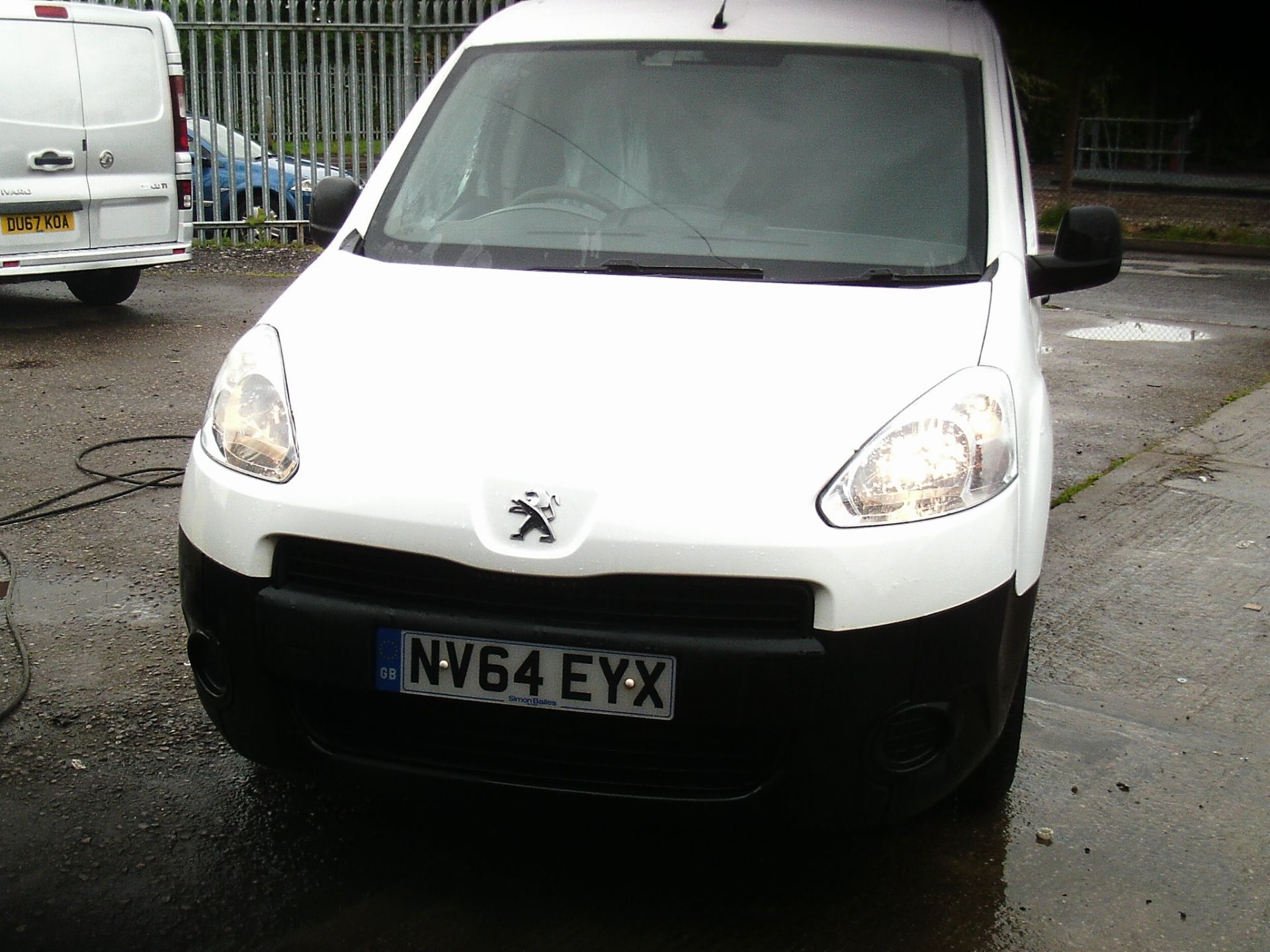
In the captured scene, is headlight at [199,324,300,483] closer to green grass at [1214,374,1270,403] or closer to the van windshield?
the van windshield

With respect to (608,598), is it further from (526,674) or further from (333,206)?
(333,206)

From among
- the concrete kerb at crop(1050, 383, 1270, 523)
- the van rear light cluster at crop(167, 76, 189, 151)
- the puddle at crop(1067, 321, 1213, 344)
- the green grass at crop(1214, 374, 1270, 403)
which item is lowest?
the puddle at crop(1067, 321, 1213, 344)

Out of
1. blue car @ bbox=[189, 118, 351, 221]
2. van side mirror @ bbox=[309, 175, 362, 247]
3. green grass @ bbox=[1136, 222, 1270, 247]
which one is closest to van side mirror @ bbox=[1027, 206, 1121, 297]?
van side mirror @ bbox=[309, 175, 362, 247]

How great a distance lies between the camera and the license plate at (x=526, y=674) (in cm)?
243

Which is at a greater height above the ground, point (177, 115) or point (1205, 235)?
point (177, 115)

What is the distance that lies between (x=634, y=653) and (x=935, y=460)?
66cm

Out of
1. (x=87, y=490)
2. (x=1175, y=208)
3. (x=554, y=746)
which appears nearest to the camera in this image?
(x=554, y=746)

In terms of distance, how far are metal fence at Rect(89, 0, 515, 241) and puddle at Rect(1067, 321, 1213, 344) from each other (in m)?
6.63

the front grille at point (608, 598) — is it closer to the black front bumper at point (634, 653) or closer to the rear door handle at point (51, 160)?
the black front bumper at point (634, 653)

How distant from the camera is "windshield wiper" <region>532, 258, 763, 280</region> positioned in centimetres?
329

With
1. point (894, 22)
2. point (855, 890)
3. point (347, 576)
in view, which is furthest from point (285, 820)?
point (894, 22)

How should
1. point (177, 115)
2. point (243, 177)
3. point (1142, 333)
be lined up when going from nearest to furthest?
point (177, 115) → point (1142, 333) → point (243, 177)

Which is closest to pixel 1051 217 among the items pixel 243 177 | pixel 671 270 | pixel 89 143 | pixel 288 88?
pixel 288 88

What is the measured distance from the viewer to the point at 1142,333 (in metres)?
10.4
